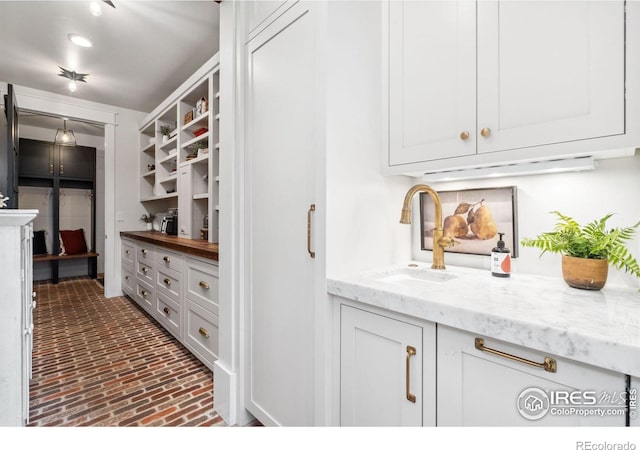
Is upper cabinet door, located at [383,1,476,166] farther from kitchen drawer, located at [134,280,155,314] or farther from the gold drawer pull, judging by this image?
kitchen drawer, located at [134,280,155,314]

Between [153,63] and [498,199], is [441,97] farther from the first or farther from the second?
[153,63]

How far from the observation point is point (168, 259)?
2742 mm

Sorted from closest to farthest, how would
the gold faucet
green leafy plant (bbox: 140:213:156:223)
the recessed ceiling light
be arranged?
the gold faucet
the recessed ceiling light
green leafy plant (bbox: 140:213:156:223)

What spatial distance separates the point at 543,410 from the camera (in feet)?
2.33

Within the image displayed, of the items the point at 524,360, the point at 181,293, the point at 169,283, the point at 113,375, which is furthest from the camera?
the point at 169,283

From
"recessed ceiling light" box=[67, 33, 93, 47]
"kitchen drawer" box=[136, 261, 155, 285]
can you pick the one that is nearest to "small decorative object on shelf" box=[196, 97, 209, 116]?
"recessed ceiling light" box=[67, 33, 93, 47]

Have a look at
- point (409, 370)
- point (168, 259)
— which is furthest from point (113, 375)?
point (409, 370)

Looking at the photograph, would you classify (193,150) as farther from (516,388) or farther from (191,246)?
(516,388)

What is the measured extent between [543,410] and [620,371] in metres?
0.20

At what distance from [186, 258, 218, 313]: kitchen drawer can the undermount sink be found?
48.5 inches

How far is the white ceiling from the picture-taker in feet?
7.37

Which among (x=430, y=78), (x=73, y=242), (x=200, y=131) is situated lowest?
(x=73, y=242)

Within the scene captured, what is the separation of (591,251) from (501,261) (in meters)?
0.29
